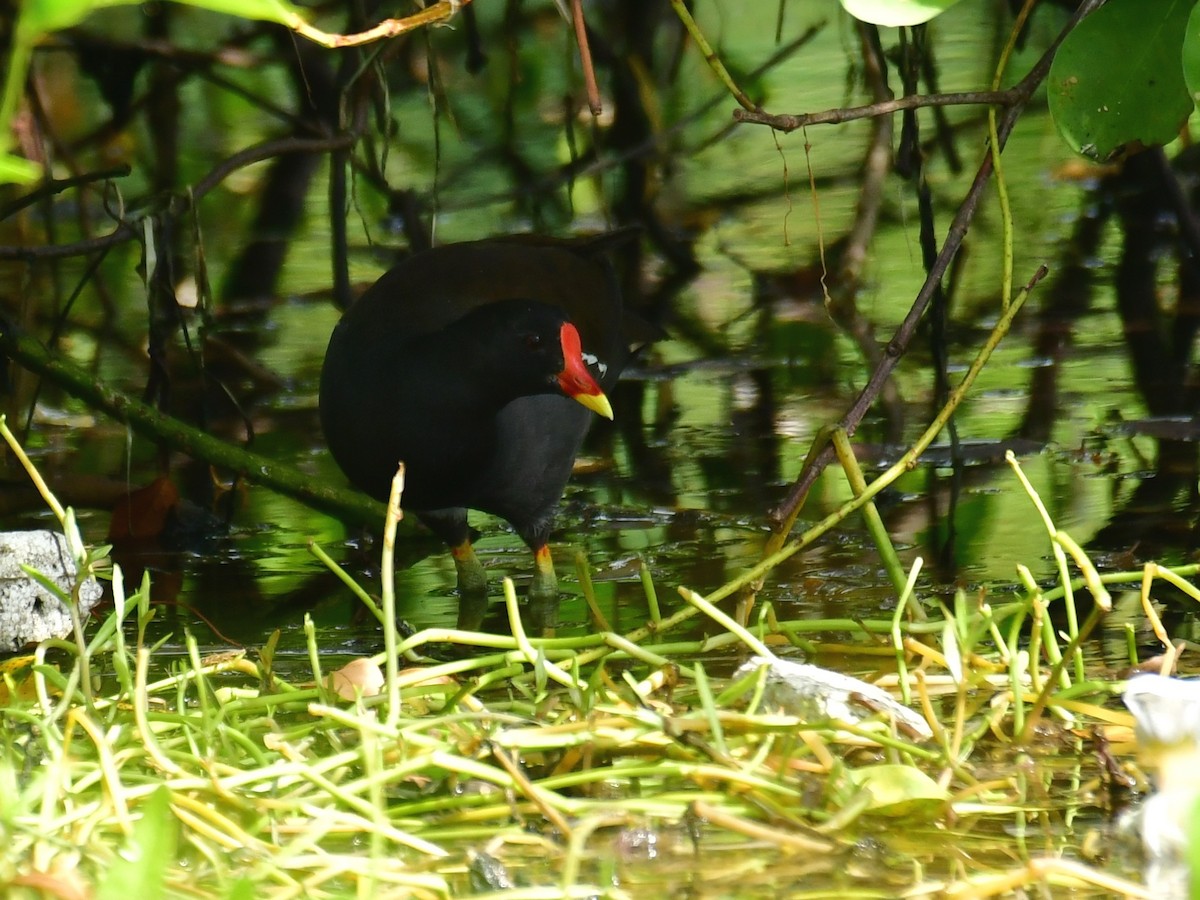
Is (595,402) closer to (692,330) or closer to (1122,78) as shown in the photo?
(1122,78)

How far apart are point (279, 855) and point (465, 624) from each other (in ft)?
3.76

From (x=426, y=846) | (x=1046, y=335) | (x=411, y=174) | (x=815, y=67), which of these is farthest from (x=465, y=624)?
(x=815, y=67)

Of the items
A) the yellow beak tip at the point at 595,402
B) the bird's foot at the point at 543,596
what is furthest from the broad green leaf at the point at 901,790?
the yellow beak tip at the point at 595,402

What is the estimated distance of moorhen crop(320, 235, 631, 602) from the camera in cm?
250

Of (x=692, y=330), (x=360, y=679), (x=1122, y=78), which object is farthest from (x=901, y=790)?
(x=692, y=330)

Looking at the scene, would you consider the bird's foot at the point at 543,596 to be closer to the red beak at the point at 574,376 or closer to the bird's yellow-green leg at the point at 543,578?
the bird's yellow-green leg at the point at 543,578

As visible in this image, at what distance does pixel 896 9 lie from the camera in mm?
1471

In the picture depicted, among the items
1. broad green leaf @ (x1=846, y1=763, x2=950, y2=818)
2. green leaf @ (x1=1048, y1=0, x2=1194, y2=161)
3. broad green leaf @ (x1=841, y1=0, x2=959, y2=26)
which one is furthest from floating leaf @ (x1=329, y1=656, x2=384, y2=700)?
green leaf @ (x1=1048, y1=0, x2=1194, y2=161)

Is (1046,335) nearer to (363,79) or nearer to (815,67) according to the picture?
(363,79)

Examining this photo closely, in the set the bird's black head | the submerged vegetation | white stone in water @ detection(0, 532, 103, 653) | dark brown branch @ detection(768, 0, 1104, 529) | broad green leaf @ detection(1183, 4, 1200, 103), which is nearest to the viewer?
the submerged vegetation

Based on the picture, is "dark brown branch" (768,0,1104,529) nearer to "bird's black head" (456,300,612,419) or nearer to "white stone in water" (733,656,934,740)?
"white stone in water" (733,656,934,740)

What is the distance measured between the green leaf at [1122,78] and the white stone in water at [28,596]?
50.9 inches

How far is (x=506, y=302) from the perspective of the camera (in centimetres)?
257

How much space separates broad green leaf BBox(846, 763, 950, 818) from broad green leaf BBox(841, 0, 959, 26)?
25.0 inches
